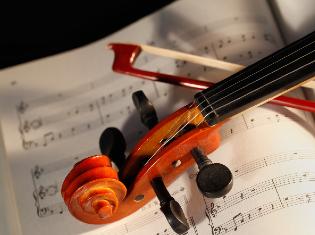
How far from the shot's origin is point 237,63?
1.18 m

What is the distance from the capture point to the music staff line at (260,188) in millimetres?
998

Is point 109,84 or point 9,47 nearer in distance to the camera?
point 109,84

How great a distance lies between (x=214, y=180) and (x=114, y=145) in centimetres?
23

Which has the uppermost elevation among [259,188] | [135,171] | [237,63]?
[237,63]

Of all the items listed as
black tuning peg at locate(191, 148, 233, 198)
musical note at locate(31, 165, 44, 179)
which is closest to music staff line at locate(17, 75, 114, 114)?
musical note at locate(31, 165, 44, 179)

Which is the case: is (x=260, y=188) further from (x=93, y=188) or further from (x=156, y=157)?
(x=93, y=188)

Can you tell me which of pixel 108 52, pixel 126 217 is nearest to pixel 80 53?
pixel 108 52

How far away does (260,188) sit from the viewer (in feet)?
3.29

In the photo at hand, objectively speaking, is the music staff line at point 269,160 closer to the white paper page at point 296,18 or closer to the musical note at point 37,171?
the white paper page at point 296,18

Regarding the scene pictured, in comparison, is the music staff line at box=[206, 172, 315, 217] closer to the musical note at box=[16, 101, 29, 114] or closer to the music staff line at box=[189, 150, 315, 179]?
the music staff line at box=[189, 150, 315, 179]

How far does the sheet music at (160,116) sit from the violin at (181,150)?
2.6 inches

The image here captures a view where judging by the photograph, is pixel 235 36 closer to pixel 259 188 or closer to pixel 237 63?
pixel 237 63

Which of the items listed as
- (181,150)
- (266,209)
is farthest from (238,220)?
(181,150)

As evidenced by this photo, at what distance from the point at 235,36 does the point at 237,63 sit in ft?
0.26
